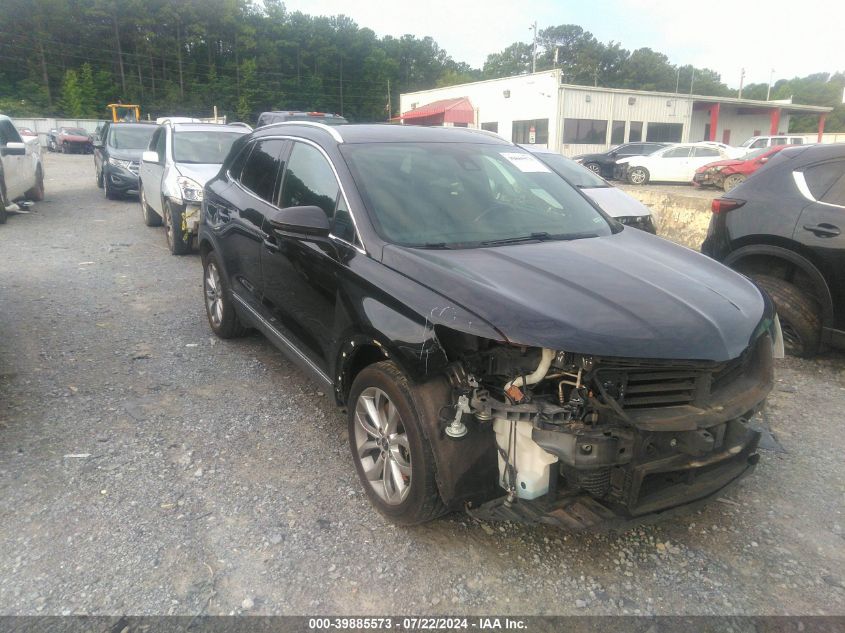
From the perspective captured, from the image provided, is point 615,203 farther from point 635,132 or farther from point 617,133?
point 635,132

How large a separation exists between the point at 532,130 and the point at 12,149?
92.1ft

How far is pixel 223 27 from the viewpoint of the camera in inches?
3000

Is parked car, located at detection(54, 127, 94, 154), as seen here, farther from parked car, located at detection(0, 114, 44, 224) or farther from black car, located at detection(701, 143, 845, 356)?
black car, located at detection(701, 143, 845, 356)

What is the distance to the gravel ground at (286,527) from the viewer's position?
101 inches

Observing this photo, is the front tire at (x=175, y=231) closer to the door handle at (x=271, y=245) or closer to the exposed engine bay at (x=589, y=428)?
the door handle at (x=271, y=245)

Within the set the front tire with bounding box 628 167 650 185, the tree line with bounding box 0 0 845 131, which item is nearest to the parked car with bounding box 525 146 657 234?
the front tire with bounding box 628 167 650 185

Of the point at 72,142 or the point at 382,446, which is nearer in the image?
the point at 382,446

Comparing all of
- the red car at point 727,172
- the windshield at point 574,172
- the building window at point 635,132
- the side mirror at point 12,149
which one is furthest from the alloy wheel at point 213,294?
the building window at point 635,132

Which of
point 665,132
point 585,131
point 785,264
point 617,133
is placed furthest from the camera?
point 665,132

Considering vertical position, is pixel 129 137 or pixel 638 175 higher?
pixel 129 137

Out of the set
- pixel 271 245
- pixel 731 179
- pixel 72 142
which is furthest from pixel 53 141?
pixel 271 245

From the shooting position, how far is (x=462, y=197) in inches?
139

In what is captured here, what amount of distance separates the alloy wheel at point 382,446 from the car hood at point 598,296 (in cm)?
64

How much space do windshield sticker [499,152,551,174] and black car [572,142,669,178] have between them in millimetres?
21213
